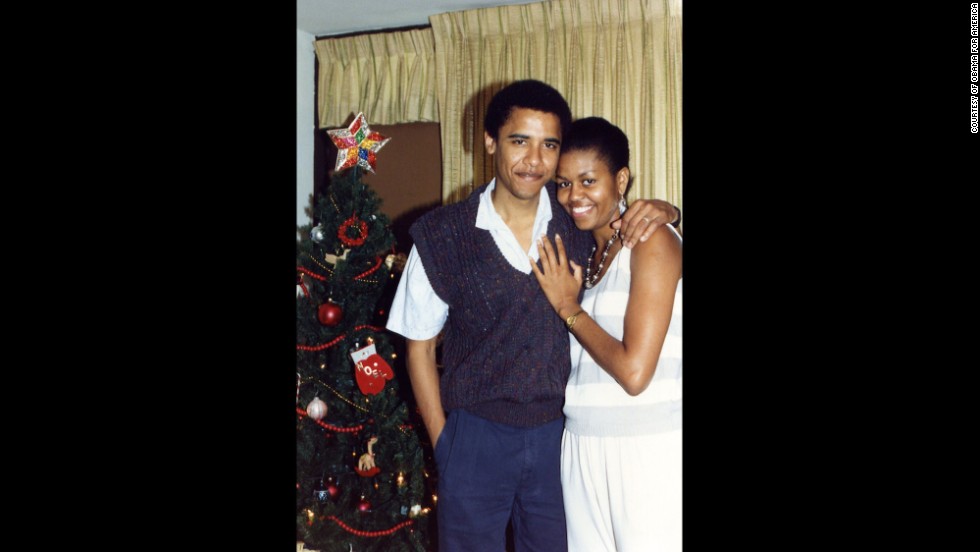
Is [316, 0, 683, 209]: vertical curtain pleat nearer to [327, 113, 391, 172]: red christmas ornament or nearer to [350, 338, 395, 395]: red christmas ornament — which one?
[327, 113, 391, 172]: red christmas ornament

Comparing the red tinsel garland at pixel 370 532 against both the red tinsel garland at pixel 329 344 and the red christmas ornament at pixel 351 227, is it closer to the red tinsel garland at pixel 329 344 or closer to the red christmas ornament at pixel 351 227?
the red tinsel garland at pixel 329 344

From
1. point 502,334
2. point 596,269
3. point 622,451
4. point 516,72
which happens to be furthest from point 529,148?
point 516,72

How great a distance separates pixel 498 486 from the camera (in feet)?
5.30

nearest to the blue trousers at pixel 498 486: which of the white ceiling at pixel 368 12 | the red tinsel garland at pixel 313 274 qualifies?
the red tinsel garland at pixel 313 274

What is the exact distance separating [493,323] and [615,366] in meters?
0.33

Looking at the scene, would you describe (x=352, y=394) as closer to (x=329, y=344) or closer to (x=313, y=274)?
(x=329, y=344)

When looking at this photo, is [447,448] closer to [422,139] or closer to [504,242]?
[504,242]

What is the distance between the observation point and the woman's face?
150cm
